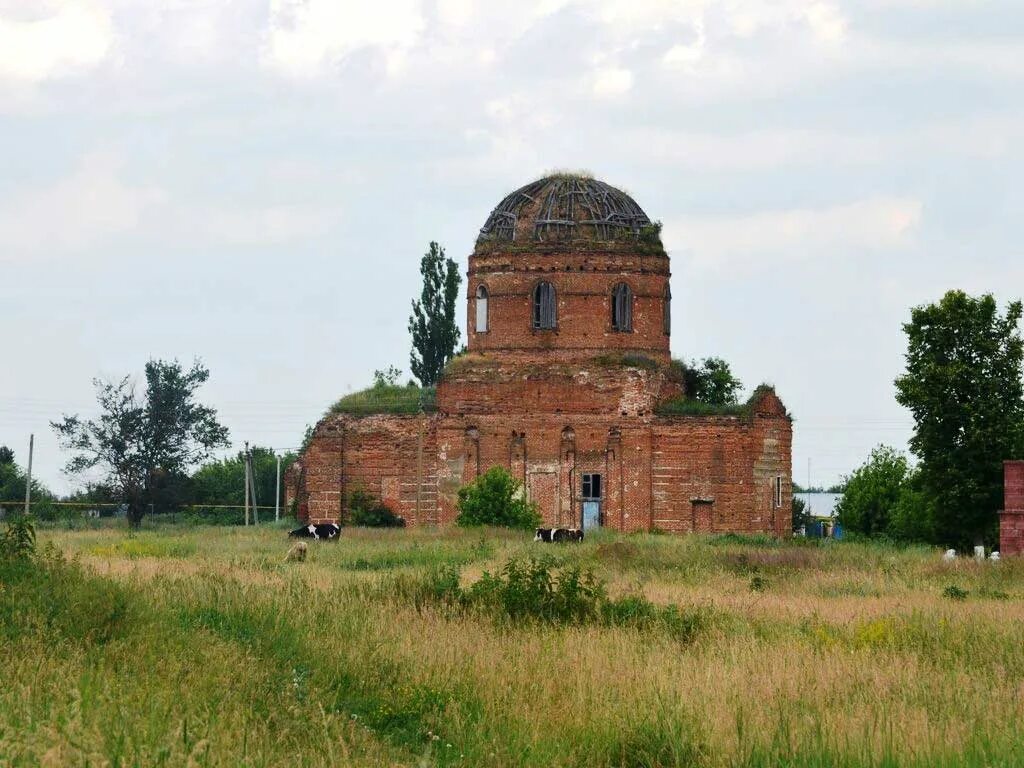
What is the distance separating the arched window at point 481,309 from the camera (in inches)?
1914

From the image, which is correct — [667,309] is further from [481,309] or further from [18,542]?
[18,542]

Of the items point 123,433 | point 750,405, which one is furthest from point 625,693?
point 123,433

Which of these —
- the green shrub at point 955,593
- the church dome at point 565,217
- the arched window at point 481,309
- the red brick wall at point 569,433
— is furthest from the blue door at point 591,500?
the green shrub at point 955,593

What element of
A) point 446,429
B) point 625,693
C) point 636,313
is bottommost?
point 625,693

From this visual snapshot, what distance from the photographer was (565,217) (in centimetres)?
4828

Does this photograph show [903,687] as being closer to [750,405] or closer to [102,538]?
[102,538]

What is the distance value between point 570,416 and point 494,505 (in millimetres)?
4673

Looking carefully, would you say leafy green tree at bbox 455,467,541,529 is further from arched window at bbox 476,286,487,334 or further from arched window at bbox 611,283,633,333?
arched window at bbox 611,283,633,333

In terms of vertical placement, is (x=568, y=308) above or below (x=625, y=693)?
above

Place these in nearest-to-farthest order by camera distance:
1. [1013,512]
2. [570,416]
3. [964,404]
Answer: [1013,512] < [964,404] < [570,416]

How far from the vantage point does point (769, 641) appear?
54.0 ft

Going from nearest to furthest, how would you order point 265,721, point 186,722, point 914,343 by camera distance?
1. point 186,722
2. point 265,721
3. point 914,343

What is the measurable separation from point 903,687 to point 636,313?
116 ft

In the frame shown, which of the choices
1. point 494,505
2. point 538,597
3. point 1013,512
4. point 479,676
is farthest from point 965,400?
point 479,676
